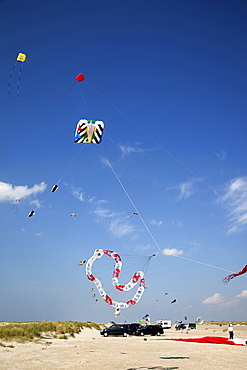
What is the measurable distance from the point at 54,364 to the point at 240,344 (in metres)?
15.8

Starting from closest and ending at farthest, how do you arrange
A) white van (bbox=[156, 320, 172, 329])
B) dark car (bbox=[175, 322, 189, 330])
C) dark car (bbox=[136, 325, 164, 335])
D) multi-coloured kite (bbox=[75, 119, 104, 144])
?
multi-coloured kite (bbox=[75, 119, 104, 144]), dark car (bbox=[136, 325, 164, 335]), white van (bbox=[156, 320, 172, 329]), dark car (bbox=[175, 322, 189, 330])

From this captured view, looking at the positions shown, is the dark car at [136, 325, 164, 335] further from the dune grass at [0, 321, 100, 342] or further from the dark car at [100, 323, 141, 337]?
the dune grass at [0, 321, 100, 342]

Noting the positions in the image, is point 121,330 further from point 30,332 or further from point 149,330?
point 30,332

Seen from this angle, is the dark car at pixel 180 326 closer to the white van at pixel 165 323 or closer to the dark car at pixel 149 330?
the white van at pixel 165 323

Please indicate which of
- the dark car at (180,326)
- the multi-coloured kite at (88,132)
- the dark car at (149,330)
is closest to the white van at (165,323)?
the dark car at (180,326)

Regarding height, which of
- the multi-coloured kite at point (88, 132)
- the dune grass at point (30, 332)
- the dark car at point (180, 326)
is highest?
the multi-coloured kite at point (88, 132)

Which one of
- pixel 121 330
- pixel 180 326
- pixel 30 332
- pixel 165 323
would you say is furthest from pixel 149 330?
pixel 180 326

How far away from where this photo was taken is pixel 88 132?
21703 millimetres

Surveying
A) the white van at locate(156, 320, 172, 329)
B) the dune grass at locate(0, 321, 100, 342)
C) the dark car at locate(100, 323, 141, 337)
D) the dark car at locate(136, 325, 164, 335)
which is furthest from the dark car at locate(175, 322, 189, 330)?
the dune grass at locate(0, 321, 100, 342)

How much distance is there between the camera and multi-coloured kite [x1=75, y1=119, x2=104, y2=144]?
21609mm

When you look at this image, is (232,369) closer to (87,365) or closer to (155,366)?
(155,366)

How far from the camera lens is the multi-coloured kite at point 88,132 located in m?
21.6

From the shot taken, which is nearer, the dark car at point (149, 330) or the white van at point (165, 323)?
the dark car at point (149, 330)

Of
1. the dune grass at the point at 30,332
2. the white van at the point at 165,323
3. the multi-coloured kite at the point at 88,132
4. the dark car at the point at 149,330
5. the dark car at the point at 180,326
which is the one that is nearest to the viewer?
the multi-coloured kite at the point at 88,132
